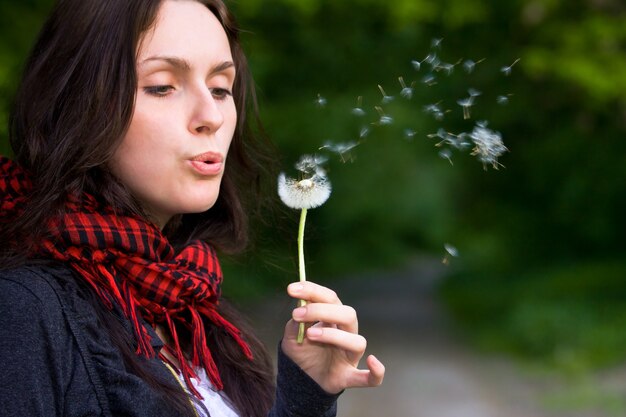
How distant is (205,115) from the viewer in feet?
5.35

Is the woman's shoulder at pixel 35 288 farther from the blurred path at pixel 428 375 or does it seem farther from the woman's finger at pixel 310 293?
the blurred path at pixel 428 375

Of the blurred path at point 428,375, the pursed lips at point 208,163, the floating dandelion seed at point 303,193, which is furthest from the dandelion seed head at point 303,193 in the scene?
the blurred path at point 428,375

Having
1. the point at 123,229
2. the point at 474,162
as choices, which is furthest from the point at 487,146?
the point at 474,162

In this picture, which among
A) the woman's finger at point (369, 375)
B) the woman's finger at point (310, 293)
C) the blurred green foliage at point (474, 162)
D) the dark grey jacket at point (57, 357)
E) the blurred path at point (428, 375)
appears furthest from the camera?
the blurred green foliage at point (474, 162)

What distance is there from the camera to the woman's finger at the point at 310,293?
4.94ft

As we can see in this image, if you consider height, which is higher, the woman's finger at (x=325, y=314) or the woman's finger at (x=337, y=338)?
the woman's finger at (x=325, y=314)

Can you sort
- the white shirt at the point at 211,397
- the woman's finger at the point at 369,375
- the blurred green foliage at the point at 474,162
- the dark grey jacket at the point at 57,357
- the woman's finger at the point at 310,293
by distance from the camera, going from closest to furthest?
the dark grey jacket at the point at 57,357, the woman's finger at the point at 310,293, the woman's finger at the point at 369,375, the white shirt at the point at 211,397, the blurred green foliage at the point at 474,162

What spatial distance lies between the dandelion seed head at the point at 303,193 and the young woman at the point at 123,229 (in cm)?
13

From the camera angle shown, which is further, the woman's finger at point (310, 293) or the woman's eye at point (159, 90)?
the woman's eye at point (159, 90)

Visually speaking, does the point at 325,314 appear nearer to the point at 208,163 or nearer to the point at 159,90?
the point at 208,163

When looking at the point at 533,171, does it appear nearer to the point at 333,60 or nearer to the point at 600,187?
the point at 600,187

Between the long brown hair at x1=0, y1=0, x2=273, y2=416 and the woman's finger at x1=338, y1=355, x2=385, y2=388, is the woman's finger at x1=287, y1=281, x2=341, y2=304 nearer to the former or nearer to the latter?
the woman's finger at x1=338, y1=355, x2=385, y2=388

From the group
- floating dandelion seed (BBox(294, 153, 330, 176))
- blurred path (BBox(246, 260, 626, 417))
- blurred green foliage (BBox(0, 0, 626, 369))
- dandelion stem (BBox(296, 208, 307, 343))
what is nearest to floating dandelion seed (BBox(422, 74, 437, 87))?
floating dandelion seed (BBox(294, 153, 330, 176))

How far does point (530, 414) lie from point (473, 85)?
15.2 ft
